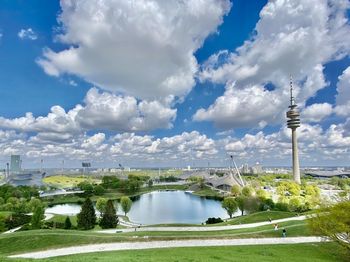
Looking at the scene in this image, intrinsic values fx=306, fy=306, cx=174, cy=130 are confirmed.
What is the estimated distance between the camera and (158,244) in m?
26.7

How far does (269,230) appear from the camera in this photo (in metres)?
32.3

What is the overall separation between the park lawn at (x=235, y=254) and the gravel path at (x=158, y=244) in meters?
1.71

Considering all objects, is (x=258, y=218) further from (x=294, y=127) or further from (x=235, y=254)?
(x=294, y=127)

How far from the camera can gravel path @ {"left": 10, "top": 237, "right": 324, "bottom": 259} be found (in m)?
25.2

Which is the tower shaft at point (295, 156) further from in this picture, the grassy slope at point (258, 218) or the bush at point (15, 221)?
the bush at point (15, 221)

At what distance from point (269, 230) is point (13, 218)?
43095 millimetres

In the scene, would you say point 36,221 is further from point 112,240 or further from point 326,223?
point 326,223

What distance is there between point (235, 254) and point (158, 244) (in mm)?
7616

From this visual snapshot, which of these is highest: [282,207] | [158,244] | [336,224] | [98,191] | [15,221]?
[336,224]

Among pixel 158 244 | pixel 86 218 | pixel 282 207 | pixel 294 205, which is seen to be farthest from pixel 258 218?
pixel 86 218

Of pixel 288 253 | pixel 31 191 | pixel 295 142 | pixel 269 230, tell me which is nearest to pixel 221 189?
pixel 295 142

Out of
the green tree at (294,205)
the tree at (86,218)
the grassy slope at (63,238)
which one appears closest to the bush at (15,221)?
the tree at (86,218)

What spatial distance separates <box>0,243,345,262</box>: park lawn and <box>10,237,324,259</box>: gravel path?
1714 millimetres

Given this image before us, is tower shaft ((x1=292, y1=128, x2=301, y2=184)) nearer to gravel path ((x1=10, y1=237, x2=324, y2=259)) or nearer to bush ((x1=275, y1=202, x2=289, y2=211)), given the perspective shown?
bush ((x1=275, y1=202, x2=289, y2=211))
